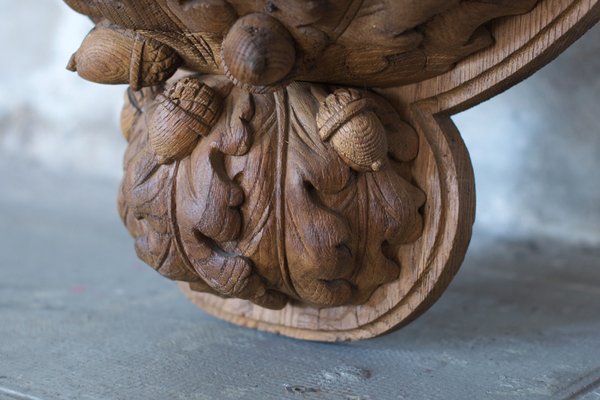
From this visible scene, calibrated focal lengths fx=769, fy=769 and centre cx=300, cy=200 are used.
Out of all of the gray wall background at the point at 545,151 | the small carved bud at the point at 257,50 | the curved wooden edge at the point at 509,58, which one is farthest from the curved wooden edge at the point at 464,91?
the gray wall background at the point at 545,151

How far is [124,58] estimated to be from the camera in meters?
0.75

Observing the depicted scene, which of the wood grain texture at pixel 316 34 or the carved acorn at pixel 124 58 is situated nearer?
the wood grain texture at pixel 316 34

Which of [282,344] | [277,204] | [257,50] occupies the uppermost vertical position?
[257,50]

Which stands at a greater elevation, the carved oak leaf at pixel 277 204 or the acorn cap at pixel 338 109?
the acorn cap at pixel 338 109

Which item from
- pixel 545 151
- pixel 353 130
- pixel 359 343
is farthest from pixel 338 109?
pixel 545 151

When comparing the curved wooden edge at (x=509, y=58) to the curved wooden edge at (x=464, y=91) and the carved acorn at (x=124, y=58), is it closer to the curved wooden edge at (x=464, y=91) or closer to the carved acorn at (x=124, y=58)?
the curved wooden edge at (x=464, y=91)

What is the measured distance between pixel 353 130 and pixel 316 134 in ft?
0.13

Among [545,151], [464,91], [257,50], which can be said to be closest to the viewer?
[257,50]

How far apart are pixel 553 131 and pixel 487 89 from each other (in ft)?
1.96

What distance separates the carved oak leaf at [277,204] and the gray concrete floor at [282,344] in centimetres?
8

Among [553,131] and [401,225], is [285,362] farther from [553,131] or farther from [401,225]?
[553,131]

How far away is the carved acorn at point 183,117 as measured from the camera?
0.70 m

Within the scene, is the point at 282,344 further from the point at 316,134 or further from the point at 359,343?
the point at 316,134

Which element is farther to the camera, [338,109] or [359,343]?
[359,343]
